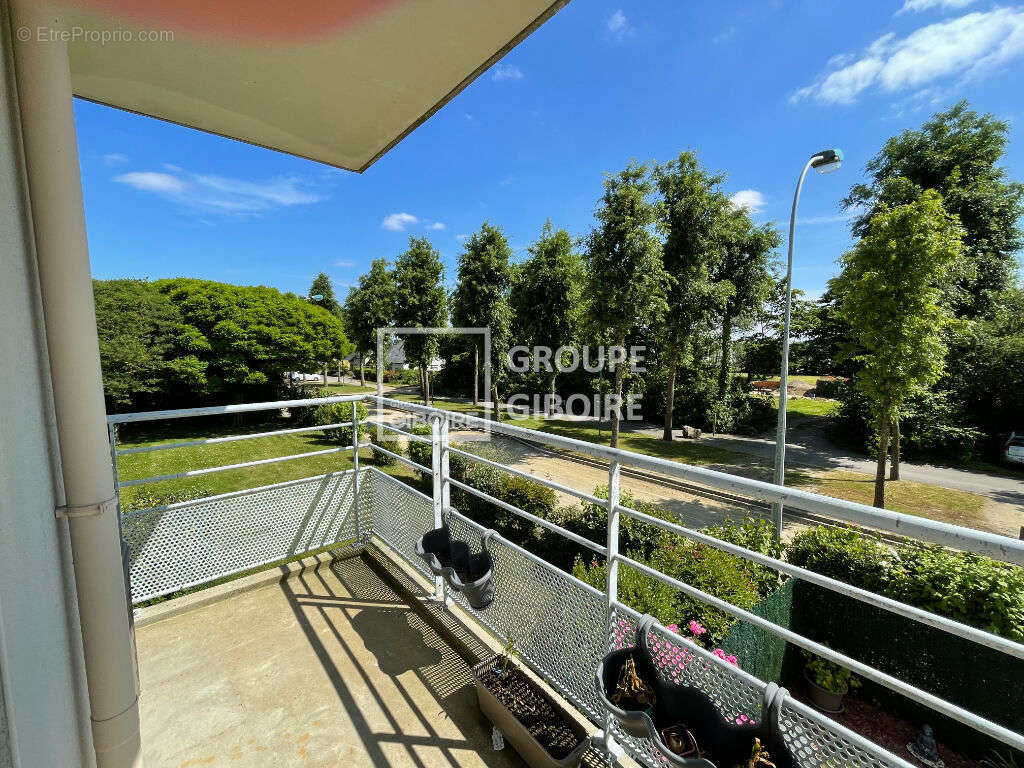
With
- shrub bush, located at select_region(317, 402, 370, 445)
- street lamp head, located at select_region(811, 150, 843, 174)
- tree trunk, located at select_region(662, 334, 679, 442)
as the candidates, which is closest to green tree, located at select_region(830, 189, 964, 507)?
street lamp head, located at select_region(811, 150, 843, 174)

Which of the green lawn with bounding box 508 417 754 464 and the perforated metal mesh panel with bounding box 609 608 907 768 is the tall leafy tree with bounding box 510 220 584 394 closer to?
the green lawn with bounding box 508 417 754 464

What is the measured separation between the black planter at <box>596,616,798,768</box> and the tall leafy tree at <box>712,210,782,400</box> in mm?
16166

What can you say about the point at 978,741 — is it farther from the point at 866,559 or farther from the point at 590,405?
the point at 590,405

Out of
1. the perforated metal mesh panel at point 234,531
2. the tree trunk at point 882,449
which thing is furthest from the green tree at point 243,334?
the tree trunk at point 882,449

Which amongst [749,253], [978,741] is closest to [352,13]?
[978,741]

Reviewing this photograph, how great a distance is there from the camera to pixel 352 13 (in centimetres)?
124

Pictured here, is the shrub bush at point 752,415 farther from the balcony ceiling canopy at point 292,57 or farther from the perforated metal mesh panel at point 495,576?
the balcony ceiling canopy at point 292,57

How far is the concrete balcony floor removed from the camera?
1800 mm

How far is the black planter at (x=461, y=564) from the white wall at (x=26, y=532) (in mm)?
1303

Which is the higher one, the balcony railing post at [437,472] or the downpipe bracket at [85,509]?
the downpipe bracket at [85,509]

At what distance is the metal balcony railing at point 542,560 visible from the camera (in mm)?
953

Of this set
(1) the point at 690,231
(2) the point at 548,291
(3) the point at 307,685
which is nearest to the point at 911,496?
(1) the point at 690,231

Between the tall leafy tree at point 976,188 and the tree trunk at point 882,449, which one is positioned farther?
the tall leafy tree at point 976,188

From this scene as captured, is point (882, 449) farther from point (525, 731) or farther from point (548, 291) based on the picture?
point (525, 731)
